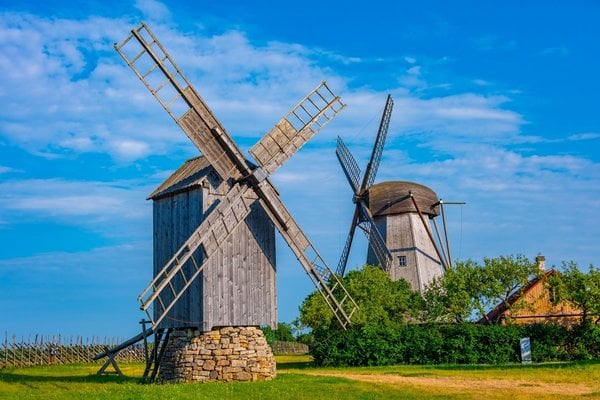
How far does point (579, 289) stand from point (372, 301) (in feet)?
36.3

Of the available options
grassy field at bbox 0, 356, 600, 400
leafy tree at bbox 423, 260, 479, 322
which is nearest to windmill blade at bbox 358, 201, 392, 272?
leafy tree at bbox 423, 260, 479, 322

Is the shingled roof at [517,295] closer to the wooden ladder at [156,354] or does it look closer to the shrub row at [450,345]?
the shrub row at [450,345]

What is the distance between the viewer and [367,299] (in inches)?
1778

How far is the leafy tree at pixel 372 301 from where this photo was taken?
43.5 metres

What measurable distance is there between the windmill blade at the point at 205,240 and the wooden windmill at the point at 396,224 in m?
22.4

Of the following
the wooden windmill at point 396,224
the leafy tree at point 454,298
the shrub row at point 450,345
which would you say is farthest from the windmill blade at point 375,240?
the shrub row at point 450,345

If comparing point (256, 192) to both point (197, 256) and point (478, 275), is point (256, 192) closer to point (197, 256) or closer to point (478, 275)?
point (197, 256)

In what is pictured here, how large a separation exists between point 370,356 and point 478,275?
349 inches

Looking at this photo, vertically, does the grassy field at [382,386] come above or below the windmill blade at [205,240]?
below

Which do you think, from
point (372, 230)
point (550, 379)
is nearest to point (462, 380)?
point (550, 379)

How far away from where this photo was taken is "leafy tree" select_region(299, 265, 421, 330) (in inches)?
1714

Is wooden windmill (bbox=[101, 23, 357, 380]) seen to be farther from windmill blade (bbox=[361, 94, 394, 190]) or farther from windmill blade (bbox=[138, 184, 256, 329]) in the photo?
windmill blade (bbox=[361, 94, 394, 190])

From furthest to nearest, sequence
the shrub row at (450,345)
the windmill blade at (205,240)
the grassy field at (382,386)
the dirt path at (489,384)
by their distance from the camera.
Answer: the shrub row at (450,345) → the windmill blade at (205,240) → the dirt path at (489,384) → the grassy field at (382,386)

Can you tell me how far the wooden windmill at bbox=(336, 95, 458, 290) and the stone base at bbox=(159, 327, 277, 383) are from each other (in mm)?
22290
